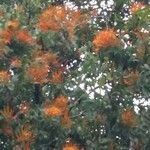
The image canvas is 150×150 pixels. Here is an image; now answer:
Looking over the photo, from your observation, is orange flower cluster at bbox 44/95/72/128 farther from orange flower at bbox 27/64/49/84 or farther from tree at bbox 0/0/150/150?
orange flower at bbox 27/64/49/84

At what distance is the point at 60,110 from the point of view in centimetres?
414

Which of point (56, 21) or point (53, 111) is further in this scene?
point (56, 21)

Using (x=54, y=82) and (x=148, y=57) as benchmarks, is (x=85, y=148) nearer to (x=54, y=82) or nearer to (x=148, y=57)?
(x=54, y=82)

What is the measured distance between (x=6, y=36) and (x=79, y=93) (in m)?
0.75

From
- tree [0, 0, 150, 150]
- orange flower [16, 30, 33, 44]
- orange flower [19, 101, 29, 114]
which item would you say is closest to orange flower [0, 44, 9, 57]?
tree [0, 0, 150, 150]

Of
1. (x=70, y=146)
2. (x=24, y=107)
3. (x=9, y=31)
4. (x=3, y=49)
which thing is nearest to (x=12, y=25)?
(x=9, y=31)

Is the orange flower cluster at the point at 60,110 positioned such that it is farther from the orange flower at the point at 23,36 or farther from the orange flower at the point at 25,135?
the orange flower at the point at 23,36

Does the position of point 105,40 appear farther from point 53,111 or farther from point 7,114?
point 7,114

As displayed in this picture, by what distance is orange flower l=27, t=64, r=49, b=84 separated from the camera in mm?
4254

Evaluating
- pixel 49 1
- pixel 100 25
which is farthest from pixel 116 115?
pixel 49 1

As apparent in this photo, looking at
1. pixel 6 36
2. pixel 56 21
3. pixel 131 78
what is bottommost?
pixel 131 78

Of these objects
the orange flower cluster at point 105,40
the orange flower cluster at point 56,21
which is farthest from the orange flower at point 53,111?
the orange flower cluster at point 56,21

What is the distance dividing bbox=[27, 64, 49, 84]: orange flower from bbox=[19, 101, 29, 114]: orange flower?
0.19 meters

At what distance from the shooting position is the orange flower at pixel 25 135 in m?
3.96
